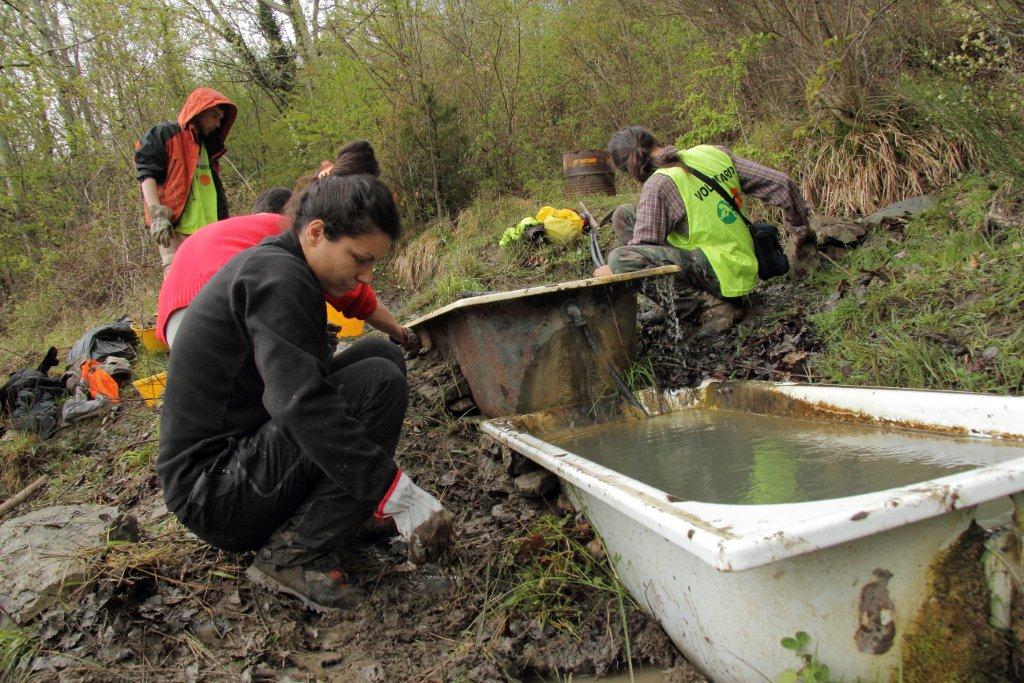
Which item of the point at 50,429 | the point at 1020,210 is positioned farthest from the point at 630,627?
the point at 50,429

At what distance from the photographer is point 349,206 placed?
6.53ft

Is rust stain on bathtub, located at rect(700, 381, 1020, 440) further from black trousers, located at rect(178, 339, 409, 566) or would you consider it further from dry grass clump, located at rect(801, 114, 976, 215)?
dry grass clump, located at rect(801, 114, 976, 215)

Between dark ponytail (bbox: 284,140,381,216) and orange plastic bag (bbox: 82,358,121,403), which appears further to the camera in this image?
orange plastic bag (bbox: 82,358,121,403)

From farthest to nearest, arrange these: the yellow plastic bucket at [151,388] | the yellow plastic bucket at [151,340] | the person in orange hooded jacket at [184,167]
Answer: the yellow plastic bucket at [151,340] → the yellow plastic bucket at [151,388] → the person in orange hooded jacket at [184,167]

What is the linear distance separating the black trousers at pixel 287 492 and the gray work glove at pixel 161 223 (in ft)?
8.13

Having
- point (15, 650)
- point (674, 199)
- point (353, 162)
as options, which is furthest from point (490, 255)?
point (15, 650)

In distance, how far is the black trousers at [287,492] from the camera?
206 cm

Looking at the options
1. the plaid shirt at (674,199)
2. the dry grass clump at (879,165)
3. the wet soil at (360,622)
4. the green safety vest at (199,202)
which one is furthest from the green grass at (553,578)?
the dry grass clump at (879,165)

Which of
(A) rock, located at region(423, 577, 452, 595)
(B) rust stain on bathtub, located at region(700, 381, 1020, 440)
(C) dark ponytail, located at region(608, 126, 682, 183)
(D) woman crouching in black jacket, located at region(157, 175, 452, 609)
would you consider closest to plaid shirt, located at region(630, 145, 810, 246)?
(C) dark ponytail, located at region(608, 126, 682, 183)

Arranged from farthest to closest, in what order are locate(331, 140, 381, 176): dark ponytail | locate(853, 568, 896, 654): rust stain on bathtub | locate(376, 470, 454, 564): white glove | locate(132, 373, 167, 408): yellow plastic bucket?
1. locate(132, 373, 167, 408): yellow plastic bucket
2. locate(331, 140, 381, 176): dark ponytail
3. locate(376, 470, 454, 564): white glove
4. locate(853, 568, 896, 654): rust stain on bathtub

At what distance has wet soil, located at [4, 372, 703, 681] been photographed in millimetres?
1938

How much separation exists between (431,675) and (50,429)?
3667 millimetres

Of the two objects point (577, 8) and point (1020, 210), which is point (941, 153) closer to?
point (1020, 210)

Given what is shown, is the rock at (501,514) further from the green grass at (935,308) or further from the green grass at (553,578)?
the green grass at (935,308)
